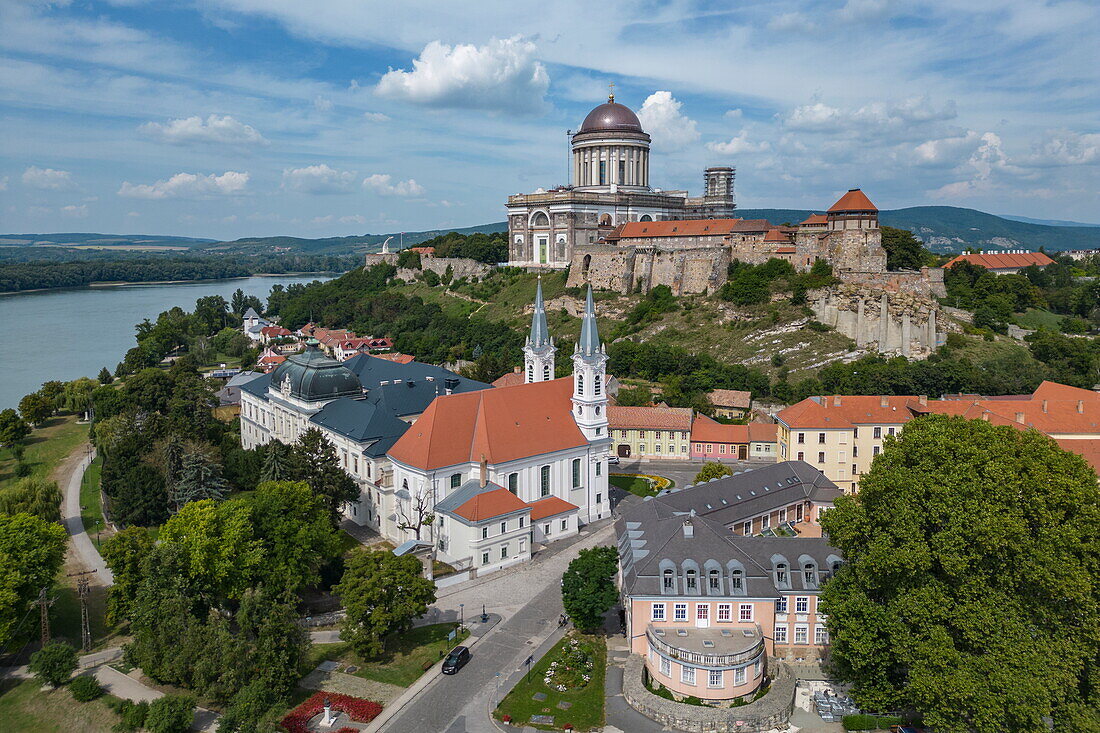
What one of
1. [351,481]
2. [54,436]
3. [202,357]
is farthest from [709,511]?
[202,357]

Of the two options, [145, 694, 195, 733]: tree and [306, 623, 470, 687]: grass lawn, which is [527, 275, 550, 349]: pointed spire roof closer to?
[306, 623, 470, 687]: grass lawn

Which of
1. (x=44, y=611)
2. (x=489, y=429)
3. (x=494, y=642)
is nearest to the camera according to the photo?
(x=44, y=611)

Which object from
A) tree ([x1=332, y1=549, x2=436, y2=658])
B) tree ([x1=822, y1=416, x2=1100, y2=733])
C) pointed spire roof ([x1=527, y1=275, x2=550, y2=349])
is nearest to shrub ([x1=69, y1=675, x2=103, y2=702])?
tree ([x1=332, y1=549, x2=436, y2=658])

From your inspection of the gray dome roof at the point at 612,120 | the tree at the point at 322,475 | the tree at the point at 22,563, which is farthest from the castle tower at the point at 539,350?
the gray dome roof at the point at 612,120

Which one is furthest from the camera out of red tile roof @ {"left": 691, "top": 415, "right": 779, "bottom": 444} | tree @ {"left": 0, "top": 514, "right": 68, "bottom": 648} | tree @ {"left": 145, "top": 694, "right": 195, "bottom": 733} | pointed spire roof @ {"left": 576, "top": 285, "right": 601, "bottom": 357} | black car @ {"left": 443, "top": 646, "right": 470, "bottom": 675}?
red tile roof @ {"left": 691, "top": 415, "right": 779, "bottom": 444}

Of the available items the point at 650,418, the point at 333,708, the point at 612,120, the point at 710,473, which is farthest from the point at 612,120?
the point at 333,708

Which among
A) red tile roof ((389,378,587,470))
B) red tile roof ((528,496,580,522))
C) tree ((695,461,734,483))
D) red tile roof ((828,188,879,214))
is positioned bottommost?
red tile roof ((528,496,580,522))

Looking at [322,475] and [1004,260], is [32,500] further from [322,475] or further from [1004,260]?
[1004,260]

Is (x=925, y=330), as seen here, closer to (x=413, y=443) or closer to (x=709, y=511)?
(x=709, y=511)
